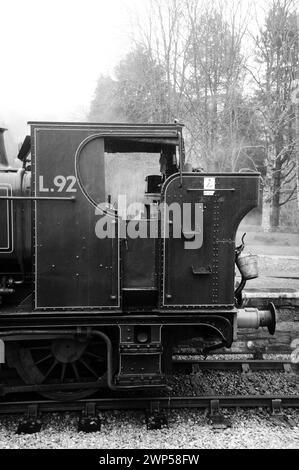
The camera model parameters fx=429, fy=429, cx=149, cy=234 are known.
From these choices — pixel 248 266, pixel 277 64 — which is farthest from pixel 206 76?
pixel 248 266

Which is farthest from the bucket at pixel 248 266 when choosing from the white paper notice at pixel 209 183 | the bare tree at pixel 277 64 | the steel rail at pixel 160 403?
the bare tree at pixel 277 64

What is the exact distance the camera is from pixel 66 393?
15.9 feet

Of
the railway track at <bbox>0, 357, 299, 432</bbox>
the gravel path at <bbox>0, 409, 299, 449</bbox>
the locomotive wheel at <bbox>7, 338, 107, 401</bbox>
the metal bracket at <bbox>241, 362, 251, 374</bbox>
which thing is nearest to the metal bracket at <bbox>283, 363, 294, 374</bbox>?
the metal bracket at <bbox>241, 362, 251, 374</bbox>

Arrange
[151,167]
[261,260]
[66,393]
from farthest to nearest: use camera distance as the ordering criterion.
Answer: [261,260] → [151,167] → [66,393]

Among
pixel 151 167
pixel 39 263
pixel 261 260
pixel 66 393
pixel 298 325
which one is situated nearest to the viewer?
pixel 39 263

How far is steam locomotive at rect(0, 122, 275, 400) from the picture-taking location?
4367 mm

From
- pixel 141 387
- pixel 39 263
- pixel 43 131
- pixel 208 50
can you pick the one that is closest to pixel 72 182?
pixel 43 131

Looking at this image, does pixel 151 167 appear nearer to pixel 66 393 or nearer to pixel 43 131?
pixel 43 131

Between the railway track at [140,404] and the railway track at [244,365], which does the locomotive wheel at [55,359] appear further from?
the railway track at [244,365]

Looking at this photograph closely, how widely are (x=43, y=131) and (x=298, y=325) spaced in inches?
197

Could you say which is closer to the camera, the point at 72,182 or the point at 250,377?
the point at 72,182

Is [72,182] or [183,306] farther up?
[72,182]

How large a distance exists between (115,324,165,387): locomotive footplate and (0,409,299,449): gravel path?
18.7 inches

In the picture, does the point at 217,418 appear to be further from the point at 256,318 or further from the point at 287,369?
the point at 287,369
